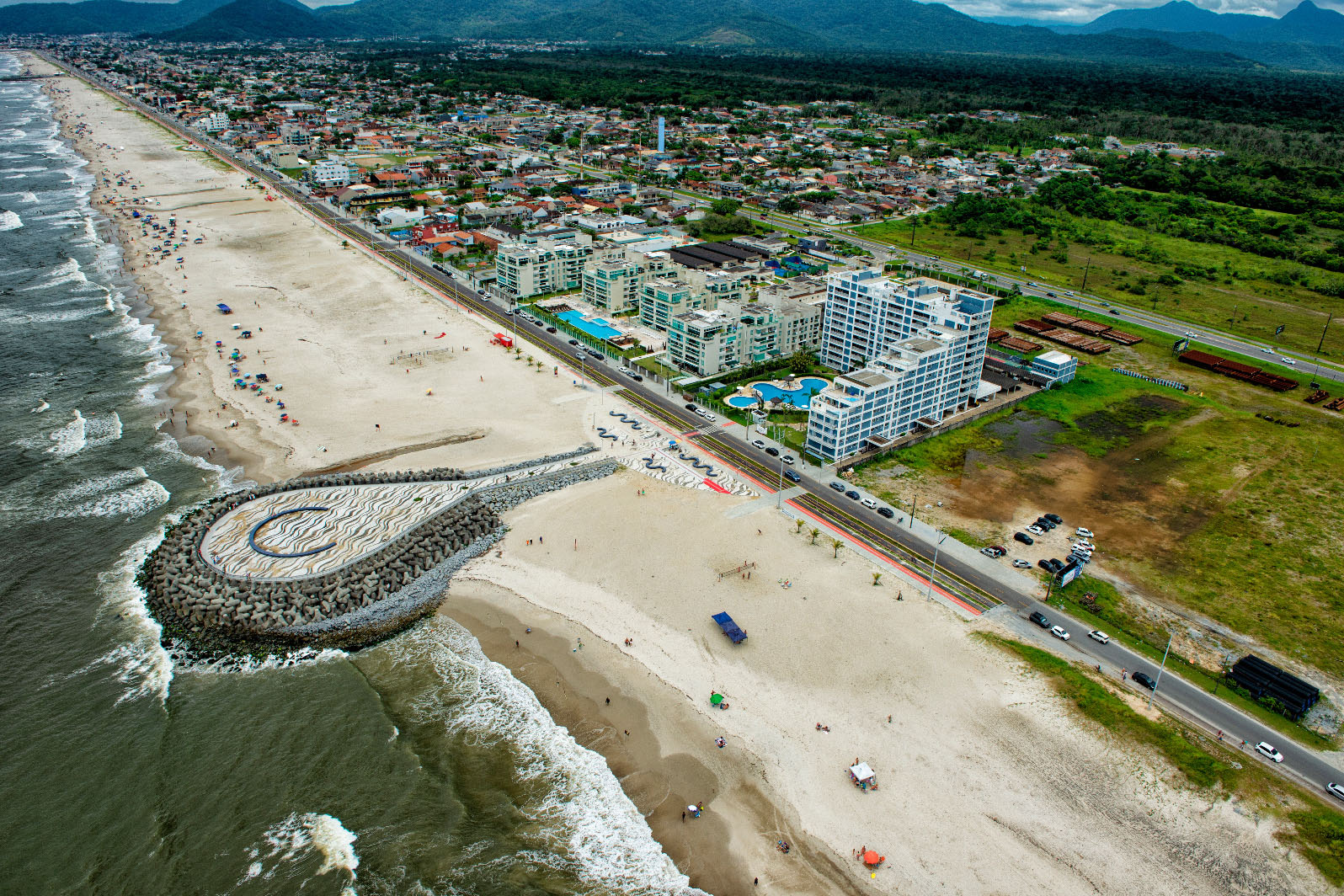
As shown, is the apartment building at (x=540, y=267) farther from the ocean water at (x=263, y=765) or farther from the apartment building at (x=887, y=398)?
the ocean water at (x=263, y=765)

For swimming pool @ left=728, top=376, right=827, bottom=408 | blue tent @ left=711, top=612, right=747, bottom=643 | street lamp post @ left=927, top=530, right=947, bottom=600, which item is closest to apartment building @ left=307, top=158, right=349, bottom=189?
swimming pool @ left=728, top=376, right=827, bottom=408

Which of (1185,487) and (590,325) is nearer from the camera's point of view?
(1185,487)

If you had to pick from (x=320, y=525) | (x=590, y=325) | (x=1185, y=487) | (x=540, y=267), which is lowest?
(x=1185, y=487)

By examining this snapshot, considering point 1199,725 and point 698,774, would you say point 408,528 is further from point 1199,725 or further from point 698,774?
point 1199,725

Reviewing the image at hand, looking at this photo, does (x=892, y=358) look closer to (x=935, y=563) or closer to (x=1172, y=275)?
(x=935, y=563)

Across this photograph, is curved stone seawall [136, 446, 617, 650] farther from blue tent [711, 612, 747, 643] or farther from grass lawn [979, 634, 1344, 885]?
grass lawn [979, 634, 1344, 885]

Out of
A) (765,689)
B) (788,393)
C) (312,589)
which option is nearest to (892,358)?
(788,393)

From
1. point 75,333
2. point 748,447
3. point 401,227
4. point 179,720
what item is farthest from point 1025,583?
point 401,227

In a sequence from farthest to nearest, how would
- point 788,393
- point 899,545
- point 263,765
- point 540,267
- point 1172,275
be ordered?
point 1172,275 → point 540,267 → point 788,393 → point 899,545 → point 263,765
